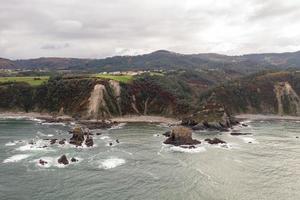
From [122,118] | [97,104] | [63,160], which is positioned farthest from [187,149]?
[97,104]

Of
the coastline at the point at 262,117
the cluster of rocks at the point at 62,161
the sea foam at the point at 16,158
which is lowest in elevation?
the coastline at the point at 262,117

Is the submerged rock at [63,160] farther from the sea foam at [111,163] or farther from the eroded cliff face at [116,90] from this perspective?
the eroded cliff face at [116,90]

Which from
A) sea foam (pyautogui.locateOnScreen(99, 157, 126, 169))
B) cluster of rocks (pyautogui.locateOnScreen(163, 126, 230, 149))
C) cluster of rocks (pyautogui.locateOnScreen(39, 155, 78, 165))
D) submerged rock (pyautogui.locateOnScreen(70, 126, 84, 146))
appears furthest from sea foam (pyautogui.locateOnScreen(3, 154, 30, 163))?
cluster of rocks (pyautogui.locateOnScreen(163, 126, 230, 149))

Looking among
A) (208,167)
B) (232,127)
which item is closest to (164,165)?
(208,167)

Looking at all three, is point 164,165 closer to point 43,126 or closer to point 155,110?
point 43,126

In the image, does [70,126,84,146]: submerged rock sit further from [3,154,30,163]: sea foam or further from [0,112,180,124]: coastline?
[0,112,180,124]: coastline

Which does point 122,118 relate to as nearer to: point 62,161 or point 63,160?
point 63,160

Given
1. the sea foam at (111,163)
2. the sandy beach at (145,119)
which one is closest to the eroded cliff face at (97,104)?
Answer: the sandy beach at (145,119)

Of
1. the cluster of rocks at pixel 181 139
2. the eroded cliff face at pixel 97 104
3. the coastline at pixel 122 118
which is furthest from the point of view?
the eroded cliff face at pixel 97 104
